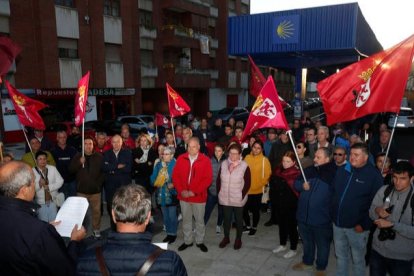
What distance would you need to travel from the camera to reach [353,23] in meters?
16.5

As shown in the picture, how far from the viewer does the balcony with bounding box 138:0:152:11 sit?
92.4 feet

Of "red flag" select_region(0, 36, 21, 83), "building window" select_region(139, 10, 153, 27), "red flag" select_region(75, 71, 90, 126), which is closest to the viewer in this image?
"red flag" select_region(0, 36, 21, 83)

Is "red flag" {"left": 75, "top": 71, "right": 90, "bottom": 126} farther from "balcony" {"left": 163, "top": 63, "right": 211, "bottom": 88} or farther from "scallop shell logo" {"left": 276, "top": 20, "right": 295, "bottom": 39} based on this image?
"balcony" {"left": 163, "top": 63, "right": 211, "bottom": 88}

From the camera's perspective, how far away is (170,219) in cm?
600

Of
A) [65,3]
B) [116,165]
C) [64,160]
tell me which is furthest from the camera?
[65,3]

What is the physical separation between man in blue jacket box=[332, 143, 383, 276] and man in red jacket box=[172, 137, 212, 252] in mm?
2108

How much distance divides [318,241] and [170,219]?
2.60 m

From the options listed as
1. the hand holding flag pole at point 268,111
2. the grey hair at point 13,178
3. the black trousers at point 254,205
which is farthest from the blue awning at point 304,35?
the grey hair at point 13,178

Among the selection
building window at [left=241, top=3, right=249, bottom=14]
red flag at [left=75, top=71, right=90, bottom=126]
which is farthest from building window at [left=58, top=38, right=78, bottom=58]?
building window at [left=241, top=3, right=249, bottom=14]

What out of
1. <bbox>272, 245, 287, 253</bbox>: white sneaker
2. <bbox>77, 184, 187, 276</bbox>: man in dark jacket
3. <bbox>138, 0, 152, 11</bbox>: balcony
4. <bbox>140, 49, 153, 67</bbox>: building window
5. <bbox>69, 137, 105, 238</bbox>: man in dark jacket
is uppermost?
<bbox>138, 0, 152, 11</bbox>: balcony

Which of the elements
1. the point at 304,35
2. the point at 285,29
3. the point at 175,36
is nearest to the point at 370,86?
the point at 304,35

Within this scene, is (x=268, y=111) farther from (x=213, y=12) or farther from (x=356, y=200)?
(x=213, y=12)

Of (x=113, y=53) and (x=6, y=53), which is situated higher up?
(x=113, y=53)

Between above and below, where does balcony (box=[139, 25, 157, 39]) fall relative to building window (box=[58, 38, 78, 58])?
above
